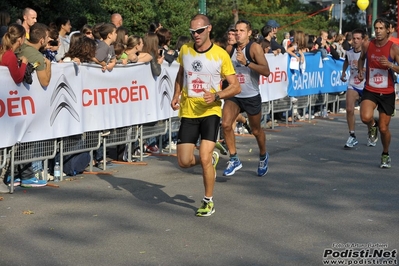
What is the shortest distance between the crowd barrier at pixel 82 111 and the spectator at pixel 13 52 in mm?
92

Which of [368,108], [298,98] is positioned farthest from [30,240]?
[298,98]

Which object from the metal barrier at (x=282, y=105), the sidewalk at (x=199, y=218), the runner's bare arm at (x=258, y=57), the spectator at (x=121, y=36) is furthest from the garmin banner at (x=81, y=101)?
the metal barrier at (x=282, y=105)

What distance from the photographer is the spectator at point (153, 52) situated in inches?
488

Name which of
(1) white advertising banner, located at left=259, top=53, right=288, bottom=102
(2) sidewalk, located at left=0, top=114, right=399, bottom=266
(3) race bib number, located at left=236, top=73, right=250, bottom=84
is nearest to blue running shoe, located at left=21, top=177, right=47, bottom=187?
(2) sidewalk, located at left=0, top=114, right=399, bottom=266

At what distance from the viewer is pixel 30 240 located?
7.56m

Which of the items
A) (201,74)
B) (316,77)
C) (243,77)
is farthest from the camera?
(316,77)

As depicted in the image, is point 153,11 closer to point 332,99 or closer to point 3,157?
point 332,99

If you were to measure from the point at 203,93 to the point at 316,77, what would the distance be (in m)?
10.1

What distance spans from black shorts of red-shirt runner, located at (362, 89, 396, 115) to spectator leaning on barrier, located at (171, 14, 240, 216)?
400 cm

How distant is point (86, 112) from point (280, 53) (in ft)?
22.4

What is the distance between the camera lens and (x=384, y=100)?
12094 millimetres

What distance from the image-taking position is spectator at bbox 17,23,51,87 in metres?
9.91

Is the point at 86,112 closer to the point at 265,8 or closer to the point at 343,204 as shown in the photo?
the point at 343,204

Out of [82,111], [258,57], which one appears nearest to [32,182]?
[82,111]
